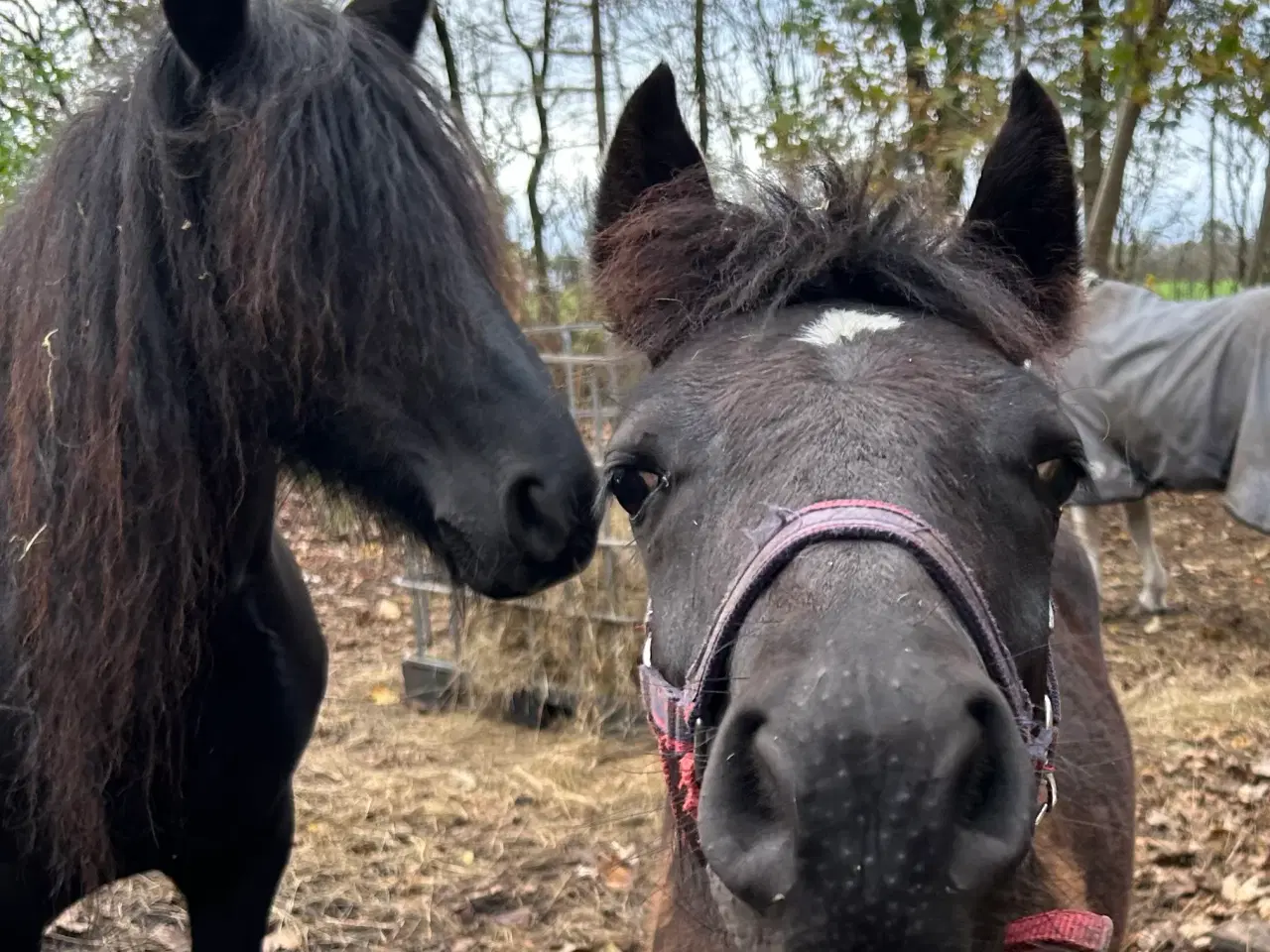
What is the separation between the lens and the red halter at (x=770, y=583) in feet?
3.93

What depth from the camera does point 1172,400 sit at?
599cm

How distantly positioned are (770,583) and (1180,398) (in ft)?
18.4

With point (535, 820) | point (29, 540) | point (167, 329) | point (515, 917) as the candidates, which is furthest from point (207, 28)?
point (535, 820)

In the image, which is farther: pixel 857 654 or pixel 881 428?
pixel 881 428

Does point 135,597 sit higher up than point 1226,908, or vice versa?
point 135,597

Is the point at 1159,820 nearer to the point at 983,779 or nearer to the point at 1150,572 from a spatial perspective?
the point at 1150,572

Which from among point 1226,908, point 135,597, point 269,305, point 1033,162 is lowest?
point 1226,908

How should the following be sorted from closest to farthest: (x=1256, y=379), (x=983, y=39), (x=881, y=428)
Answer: (x=881, y=428), (x=1256, y=379), (x=983, y=39)

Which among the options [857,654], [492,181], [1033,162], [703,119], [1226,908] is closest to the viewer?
[857,654]

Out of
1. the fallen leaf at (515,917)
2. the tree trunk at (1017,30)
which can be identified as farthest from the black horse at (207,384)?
the tree trunk at (1017,30)

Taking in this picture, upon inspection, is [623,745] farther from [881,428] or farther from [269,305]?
[881,428]

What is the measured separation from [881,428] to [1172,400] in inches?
214

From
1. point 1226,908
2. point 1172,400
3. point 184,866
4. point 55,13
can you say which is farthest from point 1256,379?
point 55,13

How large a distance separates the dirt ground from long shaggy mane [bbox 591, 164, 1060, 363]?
39.7 inches
